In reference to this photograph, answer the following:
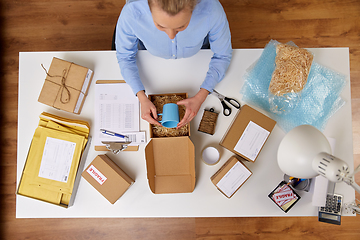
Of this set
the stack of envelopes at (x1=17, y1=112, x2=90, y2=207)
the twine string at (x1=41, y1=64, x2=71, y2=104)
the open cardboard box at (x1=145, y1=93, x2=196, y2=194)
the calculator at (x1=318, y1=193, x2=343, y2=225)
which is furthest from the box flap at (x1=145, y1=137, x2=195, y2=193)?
the calculator at (x1=318, y1=193, x2=343, y2=225)

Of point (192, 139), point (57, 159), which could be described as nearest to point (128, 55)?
point (192, 139)

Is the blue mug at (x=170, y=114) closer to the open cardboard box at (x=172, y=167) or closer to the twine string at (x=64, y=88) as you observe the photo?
the open cardboard box at (x=172, y=167)

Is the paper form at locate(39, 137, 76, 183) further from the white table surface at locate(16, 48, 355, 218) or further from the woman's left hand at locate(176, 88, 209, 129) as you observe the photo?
the woman's left hand at locate(176, 88, 209, 129)

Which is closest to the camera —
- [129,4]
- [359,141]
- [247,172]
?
[129,4]

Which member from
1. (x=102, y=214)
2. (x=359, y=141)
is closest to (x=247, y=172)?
(x=102, y=214)

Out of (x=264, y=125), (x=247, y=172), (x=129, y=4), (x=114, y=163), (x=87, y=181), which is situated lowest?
(x=87, y=181)

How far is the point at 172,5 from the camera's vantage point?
63 cm

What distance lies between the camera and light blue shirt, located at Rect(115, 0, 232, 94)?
86 cm

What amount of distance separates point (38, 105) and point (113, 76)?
412 mm

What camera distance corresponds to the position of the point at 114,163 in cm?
108

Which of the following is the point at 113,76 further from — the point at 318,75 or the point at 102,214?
the point at 318,75

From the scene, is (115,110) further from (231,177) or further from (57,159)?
(231,177)

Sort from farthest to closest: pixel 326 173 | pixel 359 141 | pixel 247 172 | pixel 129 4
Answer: pixel 359 141 < pixel 247 172 < pixel 129 4 < pixel 326 173

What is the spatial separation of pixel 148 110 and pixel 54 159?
537 mm
